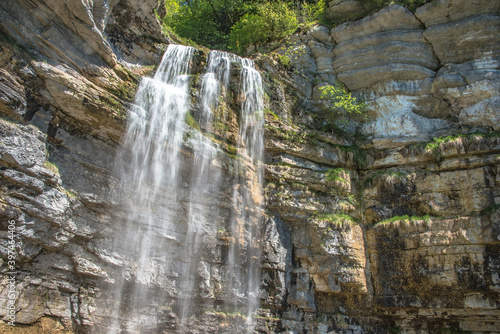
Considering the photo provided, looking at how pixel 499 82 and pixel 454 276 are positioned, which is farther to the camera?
pixel 499 82

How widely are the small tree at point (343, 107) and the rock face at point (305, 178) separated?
429mm

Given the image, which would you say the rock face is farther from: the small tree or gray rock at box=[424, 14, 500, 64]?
the small tree

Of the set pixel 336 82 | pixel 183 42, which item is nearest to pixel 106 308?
pixel 183 42

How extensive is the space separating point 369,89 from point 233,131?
589 cm

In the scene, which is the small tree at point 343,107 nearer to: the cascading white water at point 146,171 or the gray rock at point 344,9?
the gray rock at point 344,9

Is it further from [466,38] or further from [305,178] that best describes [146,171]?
[466,38]

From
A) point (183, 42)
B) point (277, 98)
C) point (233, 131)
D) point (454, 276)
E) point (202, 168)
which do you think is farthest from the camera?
point (183, 42)

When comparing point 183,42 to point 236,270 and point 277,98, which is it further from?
point 236,270

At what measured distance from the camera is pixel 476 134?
1032 centimetres

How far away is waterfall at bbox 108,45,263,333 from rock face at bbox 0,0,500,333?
4.6 inches

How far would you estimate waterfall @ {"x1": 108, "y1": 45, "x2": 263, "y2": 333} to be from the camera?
820cm

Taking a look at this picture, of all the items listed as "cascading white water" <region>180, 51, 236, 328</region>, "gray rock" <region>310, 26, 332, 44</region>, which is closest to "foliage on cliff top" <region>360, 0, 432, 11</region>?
"gray rock" <region>310, 26, 332, 44</region>

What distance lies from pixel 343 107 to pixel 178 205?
6962 mm

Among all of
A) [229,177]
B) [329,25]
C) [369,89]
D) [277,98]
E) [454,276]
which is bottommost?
[454,276]
